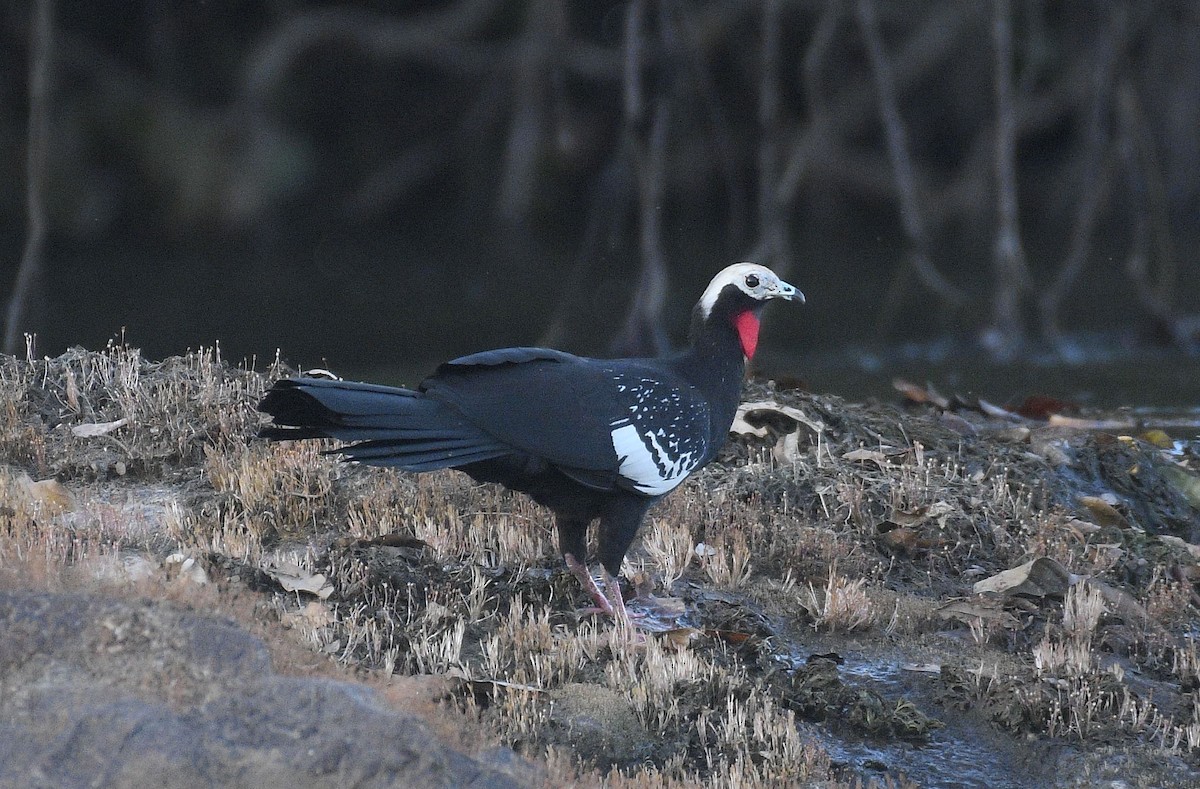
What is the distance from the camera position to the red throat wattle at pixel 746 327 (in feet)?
16.3

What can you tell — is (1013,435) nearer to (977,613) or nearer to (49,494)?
(977,613)

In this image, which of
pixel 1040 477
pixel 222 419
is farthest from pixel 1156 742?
pixel 222 419

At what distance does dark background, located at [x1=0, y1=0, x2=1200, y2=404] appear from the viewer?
1218 centimetres

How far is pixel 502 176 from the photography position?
1744 centimetres

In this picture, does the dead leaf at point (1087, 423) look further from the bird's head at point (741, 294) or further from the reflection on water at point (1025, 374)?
the bird's head at point (741, 294)

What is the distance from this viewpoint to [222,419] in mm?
5332

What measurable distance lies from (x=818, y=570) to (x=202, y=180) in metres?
13.6

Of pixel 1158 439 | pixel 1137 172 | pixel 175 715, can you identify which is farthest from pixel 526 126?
pixel 175 715

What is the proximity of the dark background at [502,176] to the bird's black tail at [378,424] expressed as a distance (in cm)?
619

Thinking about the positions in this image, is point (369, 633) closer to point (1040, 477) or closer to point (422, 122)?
point (1040, 477)

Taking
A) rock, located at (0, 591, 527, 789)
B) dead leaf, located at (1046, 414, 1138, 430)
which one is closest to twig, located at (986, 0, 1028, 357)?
dead leaf, located at (1046, 414, 1138, 430)

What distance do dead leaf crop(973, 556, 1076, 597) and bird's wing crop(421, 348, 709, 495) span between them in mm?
1026

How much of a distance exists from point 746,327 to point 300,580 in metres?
1.60

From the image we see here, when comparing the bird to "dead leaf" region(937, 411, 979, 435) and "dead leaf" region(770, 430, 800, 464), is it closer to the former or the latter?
"dead leaf" region(770, 430, 800, 464)
